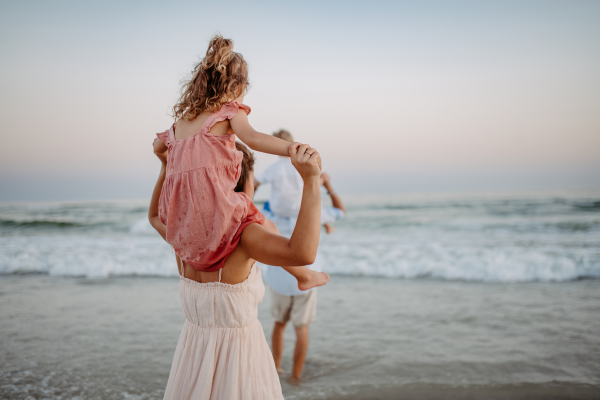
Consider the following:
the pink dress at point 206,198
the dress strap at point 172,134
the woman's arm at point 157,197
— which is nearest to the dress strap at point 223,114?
the pink dress at point 206,198

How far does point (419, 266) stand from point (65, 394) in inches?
258

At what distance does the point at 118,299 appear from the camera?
6082 millimetres

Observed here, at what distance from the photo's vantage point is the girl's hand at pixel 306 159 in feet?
3.63

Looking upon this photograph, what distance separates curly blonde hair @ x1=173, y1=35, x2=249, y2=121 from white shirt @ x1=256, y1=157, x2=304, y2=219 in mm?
2107

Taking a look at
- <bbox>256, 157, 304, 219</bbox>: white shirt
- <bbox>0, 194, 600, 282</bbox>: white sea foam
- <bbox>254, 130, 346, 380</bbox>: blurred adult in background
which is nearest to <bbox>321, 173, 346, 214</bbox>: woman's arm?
<bbox>254, 130, 346, 380</bbox>: blurred adult in background

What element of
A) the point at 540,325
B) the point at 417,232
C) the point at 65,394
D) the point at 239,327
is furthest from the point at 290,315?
the point at 417,232

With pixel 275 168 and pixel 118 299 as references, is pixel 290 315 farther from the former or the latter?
pixel 118 299

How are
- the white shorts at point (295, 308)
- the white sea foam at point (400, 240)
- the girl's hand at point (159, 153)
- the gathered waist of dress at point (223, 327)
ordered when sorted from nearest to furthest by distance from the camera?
the gathered waist of dress at point (223, 327)
the girl's hand at point (159, 153)
the white shorts at point (295, 308)
the white sea foam at point (400, 240)

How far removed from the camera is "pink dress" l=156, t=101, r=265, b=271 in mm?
1267

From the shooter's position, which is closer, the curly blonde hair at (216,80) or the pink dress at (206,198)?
the pink dress at (206,198)

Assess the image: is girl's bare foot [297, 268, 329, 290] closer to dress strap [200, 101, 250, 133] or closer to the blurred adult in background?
dress strap [200, 101, 250, 133]

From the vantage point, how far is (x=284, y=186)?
11.7ft

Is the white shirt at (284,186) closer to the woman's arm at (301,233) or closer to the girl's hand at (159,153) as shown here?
the girl's hand at (159,153)

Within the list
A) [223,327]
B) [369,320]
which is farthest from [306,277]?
[369,320]
